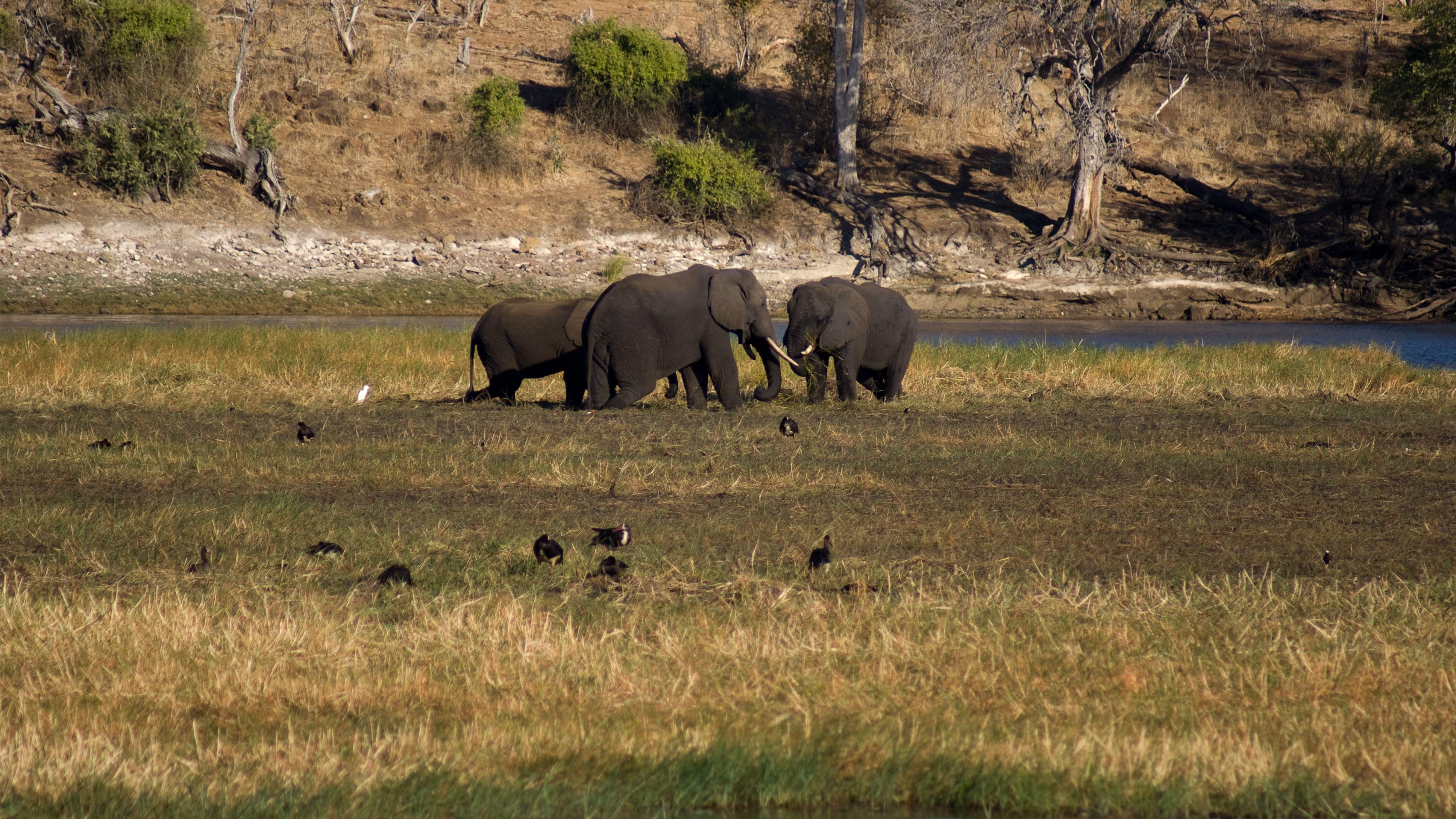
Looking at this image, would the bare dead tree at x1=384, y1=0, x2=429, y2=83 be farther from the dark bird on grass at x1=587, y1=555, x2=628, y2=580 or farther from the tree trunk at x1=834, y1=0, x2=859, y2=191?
the dark bird on grass at x1=587, y1=555, x2=628, y2=580

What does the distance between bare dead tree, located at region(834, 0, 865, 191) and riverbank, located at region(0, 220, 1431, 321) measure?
3.66 m

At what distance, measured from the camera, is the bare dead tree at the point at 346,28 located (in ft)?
121

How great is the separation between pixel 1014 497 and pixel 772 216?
81.4ft

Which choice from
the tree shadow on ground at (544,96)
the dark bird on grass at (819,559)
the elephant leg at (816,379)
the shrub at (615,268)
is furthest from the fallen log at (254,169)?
the dark bird on grass at (819,559)

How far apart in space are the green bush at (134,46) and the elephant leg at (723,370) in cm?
2314

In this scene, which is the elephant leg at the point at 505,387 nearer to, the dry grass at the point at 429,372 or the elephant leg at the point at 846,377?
the dry grass at the point at 429,372

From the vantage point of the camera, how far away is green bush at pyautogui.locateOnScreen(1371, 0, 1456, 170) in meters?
31.0

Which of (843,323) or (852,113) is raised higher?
(852,113)

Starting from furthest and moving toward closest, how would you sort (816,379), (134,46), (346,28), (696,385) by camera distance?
1. (346,28)
2. (134,46)
3. (816,379)
4. (696,385)

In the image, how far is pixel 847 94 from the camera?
3481 centimetres

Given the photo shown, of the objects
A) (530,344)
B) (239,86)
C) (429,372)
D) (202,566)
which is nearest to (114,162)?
(239,86)

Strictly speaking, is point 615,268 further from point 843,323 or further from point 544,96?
point 843,323

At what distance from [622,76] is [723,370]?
2340cm

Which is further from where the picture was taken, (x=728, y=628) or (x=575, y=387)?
(x=575, y=387)
